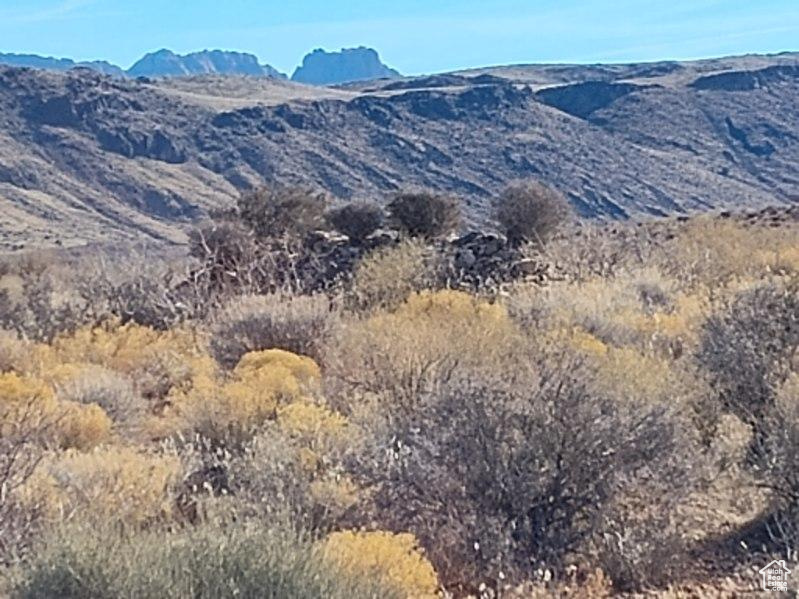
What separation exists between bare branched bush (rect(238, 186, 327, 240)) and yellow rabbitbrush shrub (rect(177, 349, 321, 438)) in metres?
11.4

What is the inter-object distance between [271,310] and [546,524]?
693 centimetres

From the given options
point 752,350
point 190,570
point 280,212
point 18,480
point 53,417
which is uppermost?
point 190,570

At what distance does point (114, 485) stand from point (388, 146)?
91804mm

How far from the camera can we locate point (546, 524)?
7012 mm

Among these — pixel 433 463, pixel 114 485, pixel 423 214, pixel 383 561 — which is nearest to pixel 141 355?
pixel 114 485

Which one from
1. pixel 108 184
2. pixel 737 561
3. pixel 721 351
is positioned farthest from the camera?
pixel 108 184

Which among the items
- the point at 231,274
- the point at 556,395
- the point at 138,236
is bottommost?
the point at 138,236

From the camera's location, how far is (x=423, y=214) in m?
21.8

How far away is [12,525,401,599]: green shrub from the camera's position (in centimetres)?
492

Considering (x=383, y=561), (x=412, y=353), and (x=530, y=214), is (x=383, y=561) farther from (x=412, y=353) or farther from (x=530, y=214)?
(x=530, y=214)

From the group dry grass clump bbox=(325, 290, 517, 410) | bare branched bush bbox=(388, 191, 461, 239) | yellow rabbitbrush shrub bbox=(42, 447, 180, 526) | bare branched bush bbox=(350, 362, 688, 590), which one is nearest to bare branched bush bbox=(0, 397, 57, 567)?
yellow rabbitbrush shrub bbox=(42, 447, 180, 526)

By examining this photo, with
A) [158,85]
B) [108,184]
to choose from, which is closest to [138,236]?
[108,184]

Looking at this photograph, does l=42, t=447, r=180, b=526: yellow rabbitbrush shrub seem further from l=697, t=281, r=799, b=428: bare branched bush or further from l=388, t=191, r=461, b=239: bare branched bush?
l=388, t=191, r=461, b=239: bare branched bush

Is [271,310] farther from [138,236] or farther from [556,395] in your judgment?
[138,236]
